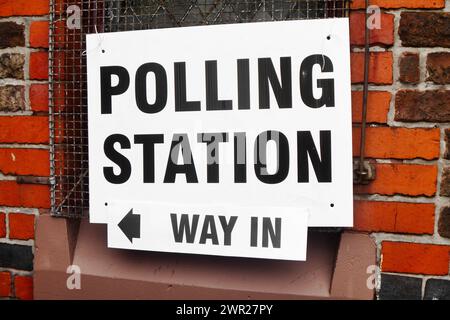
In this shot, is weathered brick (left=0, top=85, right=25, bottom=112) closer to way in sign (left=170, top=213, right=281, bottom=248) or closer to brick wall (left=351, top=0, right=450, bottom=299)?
way in sign (left=170, top=213, right=281, bottom=248)

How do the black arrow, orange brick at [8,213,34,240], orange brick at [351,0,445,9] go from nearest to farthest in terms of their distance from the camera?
orange brick at [351,0,445,9] → the black arrow → orange brick at [8,213,34,240]

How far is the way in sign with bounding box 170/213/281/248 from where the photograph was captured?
1.02 meters

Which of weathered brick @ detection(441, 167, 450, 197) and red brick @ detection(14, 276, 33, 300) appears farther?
red brick @ detection(14, 276, 33, 300)

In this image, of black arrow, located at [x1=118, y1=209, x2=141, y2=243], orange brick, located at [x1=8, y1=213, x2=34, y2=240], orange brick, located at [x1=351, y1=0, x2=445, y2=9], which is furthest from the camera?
orange brick, located at [x1=8, y1=213, x2=34, y2=240]

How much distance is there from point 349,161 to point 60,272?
86cm

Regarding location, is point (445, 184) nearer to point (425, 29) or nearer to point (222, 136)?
point (425, 29)

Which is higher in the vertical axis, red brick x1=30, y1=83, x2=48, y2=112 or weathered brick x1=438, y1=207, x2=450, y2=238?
red brick x1=30, y1=83, x2=48, y2=112

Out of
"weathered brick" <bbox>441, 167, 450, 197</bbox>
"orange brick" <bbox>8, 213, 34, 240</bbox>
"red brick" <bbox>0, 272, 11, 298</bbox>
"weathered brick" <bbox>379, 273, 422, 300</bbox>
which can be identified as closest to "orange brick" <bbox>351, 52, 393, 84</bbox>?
"weathered brick" <bbox>441, 167, 450, 197</bbox>

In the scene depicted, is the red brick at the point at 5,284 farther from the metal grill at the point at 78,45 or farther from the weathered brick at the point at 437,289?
the weathered brick at the point at 437,289

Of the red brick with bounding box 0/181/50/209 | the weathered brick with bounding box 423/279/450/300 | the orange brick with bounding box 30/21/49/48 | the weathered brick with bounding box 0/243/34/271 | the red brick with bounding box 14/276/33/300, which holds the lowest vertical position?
the red brick with bounding box 14/276/33/300

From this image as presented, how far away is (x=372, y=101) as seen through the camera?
1.02 metres

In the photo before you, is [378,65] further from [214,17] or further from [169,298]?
[169,298]

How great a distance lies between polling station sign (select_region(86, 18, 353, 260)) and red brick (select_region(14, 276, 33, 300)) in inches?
12.8

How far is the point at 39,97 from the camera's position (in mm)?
1177
